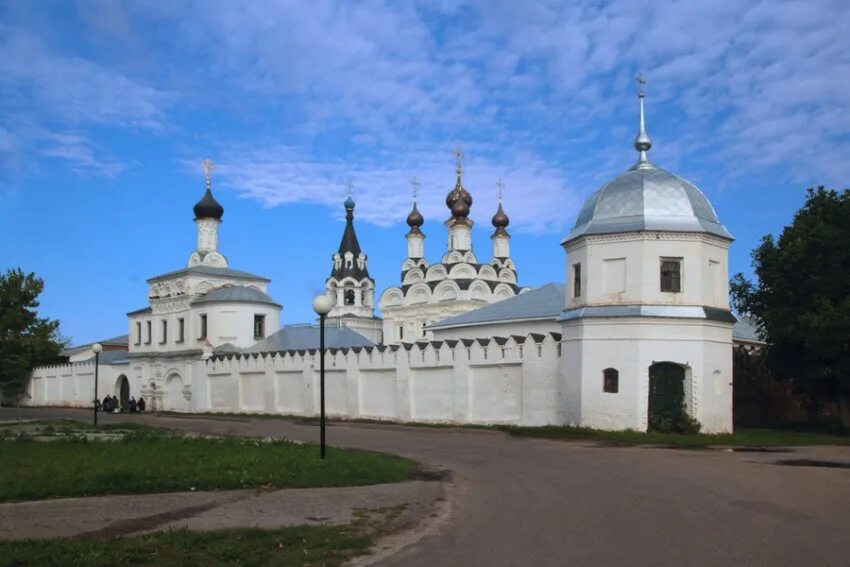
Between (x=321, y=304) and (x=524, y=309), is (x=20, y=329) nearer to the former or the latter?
(x=524, y=309)

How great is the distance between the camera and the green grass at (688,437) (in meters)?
20.4

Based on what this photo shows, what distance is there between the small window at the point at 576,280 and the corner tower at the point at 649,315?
0.73 ft

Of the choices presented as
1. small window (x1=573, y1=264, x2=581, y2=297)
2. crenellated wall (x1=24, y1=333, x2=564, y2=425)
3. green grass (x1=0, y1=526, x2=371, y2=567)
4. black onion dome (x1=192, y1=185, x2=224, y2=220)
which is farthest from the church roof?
green grass (x1=0, y1=526, x2=371, y2=567)

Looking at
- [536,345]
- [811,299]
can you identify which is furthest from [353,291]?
[811,299]

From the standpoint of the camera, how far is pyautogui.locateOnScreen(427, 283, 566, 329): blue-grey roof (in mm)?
36147

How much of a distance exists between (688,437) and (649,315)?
343cm

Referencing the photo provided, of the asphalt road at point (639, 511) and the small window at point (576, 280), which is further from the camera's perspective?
the small window at point (576, 280)

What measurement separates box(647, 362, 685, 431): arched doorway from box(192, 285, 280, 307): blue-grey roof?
29.1 meters

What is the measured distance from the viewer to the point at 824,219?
82.3 feet

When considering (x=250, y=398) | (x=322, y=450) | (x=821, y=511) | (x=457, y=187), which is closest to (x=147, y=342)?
(x=250, y=398)

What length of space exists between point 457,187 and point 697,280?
42.6m

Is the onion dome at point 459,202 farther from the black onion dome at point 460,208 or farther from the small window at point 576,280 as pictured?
the small window at point 576,280

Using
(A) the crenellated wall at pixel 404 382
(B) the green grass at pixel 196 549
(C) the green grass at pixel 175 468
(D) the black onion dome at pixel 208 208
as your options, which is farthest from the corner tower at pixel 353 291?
(B) the green grass at pixel 196 549

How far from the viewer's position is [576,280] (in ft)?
82.0
